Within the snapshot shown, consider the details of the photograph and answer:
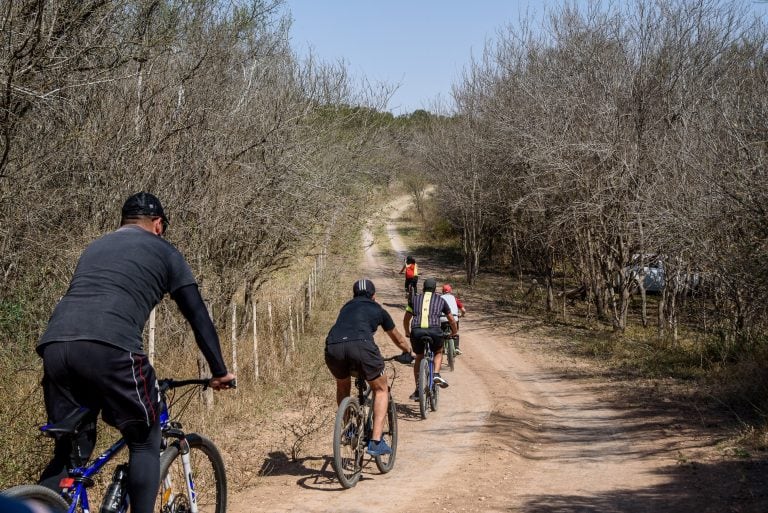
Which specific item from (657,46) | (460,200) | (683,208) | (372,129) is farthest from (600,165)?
(460,200)

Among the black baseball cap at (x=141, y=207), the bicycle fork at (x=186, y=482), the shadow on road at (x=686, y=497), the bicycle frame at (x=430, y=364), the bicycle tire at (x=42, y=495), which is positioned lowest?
the shadow on road at (x=686, y=497)

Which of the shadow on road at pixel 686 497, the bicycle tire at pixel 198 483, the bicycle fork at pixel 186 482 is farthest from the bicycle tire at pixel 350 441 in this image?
the bicycle fork at pixel 186 482

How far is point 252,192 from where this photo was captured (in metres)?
13.7

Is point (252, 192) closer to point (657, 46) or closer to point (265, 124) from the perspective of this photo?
point (265, 124)

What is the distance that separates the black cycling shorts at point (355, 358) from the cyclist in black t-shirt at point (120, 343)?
11.5 ft

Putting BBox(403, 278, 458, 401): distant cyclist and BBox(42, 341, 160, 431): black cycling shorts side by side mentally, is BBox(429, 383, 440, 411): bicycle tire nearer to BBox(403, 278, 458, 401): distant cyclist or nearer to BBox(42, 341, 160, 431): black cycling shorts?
BBox(403, 278, 458, 401): distant cyclist

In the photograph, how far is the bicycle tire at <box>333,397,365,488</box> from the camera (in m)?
7.63

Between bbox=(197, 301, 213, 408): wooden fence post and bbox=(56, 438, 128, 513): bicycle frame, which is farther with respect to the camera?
bbox=(197, 301, 213, 408): wooden fence post

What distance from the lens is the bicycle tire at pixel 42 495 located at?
3.61 meters

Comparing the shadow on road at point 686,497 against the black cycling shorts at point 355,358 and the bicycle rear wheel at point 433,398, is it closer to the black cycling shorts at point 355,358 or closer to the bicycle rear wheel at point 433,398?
the black cycling shorts at point 355,358

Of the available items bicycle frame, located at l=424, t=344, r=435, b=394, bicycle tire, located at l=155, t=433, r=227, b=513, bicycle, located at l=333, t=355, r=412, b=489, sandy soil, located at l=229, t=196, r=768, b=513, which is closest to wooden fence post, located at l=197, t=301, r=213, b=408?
sandy soil, located at l=229, t=196, r=768, b=513

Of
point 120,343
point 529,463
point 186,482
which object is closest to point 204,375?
point 529,463

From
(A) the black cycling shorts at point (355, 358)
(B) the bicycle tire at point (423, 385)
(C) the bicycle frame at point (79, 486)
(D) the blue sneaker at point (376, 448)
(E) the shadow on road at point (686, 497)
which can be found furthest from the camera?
(B) the bicycle tire at point (423, 385)

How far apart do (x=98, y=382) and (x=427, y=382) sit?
8.46 m
